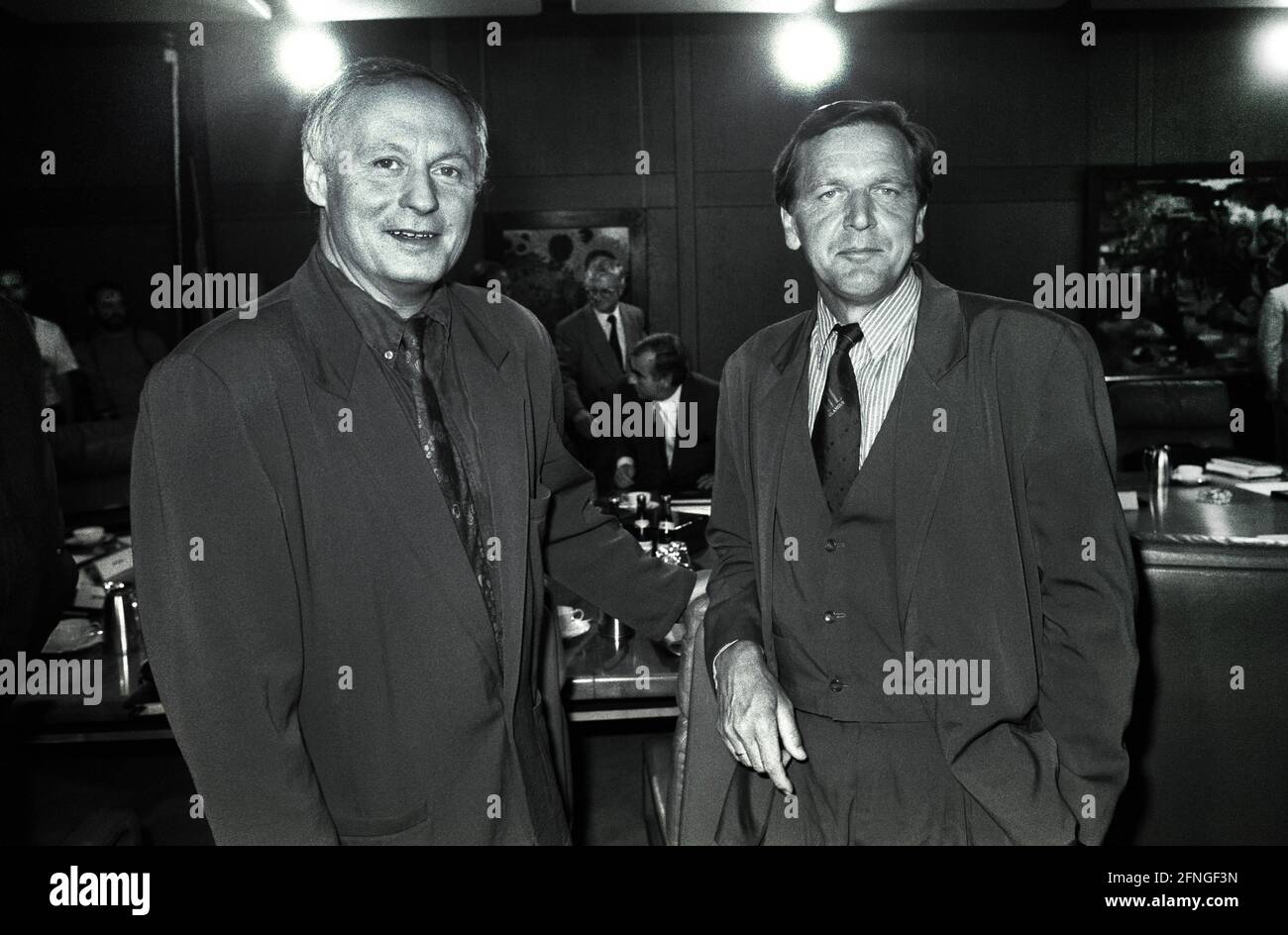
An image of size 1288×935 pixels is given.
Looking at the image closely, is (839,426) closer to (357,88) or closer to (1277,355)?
(357,88)

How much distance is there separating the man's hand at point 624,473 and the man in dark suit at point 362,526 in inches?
88.9

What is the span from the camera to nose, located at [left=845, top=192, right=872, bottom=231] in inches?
→ 58.0

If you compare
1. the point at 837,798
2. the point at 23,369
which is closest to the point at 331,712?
the point at 837,798

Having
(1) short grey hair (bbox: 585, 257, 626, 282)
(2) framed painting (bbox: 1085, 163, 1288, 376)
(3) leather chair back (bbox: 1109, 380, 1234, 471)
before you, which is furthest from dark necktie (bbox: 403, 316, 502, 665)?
(2) framed painting (bbox: 1085, 163, 1288, 376)

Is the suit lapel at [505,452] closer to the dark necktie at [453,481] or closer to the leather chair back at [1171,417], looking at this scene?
the dark necktie at [453,481]

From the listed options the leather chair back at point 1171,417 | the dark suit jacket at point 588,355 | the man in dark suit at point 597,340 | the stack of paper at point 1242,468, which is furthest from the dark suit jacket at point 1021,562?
the dark suit jacket at point 588,355

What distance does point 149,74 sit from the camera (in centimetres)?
691

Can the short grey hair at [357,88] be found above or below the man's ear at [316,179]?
above

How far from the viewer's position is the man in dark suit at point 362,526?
4.15 ft

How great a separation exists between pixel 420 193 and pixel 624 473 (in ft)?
8.25

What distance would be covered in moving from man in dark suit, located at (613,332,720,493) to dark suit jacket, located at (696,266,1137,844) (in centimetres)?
271

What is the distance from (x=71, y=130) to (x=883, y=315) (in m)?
7.33

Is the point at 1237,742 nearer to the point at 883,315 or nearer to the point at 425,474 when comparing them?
the point at 883,315

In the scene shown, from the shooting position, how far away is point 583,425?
490cm
